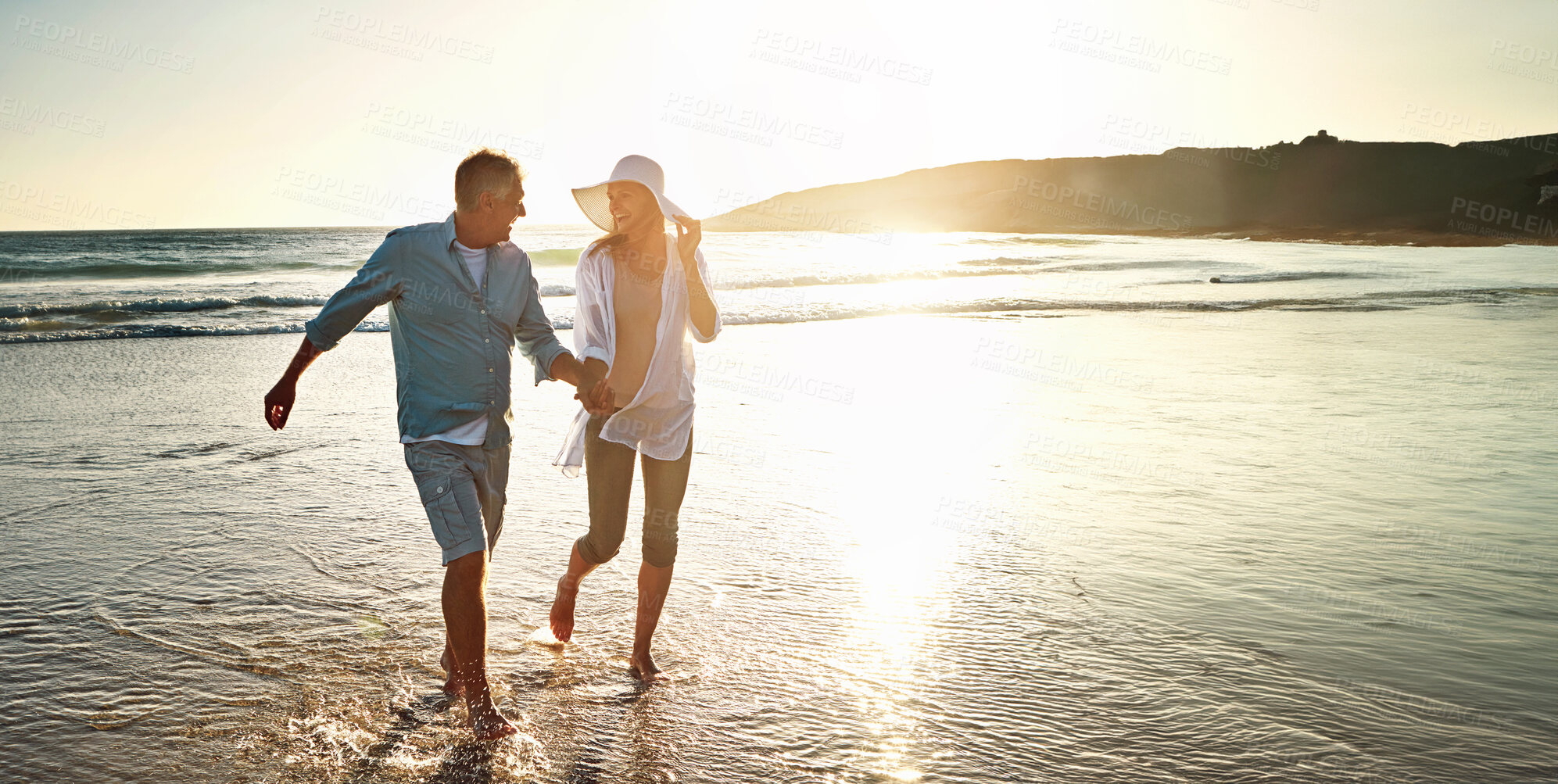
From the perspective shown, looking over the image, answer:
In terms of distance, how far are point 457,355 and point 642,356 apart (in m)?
0.67

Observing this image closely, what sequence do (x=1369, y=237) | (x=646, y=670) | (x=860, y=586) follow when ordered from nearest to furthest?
(x=646, y=670), (x=860, y=586), (x=1369, y=237)

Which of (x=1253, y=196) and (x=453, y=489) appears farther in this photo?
(x=1253, y=196)

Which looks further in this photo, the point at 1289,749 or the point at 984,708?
the point at 984,708

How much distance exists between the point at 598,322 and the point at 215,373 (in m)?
8.87

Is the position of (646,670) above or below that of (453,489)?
below

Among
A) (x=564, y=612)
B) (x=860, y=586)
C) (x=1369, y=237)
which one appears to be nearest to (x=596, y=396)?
(x=564, y=612)

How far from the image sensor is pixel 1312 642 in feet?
11.5

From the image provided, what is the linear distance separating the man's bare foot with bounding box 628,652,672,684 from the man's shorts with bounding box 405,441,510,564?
67 centimetres

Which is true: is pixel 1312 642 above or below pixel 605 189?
below

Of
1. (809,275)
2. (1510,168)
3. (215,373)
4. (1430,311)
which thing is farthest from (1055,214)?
(215,373)

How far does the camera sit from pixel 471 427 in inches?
120

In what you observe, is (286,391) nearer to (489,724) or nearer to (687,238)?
(489,724)

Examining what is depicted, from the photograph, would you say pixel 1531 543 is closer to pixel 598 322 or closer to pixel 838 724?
pixel 838 724

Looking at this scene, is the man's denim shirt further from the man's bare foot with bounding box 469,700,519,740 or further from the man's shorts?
the man's bare foot with bounding box 469,700,519,740
